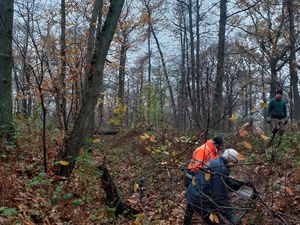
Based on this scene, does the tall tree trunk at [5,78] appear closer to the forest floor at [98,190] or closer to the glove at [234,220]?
the forest floor at [98,190]

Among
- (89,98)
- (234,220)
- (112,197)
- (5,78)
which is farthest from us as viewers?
(5,78)

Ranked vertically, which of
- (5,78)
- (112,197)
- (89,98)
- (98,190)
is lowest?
(112,197)

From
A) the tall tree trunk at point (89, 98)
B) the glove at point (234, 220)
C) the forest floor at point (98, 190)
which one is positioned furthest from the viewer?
the tall tree trunk at point (89, 98)

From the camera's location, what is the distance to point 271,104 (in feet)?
41.2

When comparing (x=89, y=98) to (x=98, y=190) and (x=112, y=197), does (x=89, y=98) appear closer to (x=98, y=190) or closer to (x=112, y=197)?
(x=98, y=190)

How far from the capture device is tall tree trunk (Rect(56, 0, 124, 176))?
22.9 feet

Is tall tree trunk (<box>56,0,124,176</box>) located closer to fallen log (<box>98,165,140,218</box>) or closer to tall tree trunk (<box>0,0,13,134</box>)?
fallen log (<box>98,165,140,218</box>)

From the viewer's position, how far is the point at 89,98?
706 centimetres

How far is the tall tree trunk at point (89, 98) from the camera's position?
6.98 m

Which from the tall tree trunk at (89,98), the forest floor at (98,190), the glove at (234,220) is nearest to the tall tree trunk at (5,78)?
the forest floor at (98,190)

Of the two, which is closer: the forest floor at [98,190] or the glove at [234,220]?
the forest floor at [98,190]

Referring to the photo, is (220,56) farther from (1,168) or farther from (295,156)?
(1,168)

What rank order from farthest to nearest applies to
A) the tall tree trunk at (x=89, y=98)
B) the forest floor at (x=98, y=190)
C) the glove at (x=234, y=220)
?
the tall tree trunk at (x=89, y=98)
the glove at (x=234, y=220)
the forest floor at (x=98, y=190)

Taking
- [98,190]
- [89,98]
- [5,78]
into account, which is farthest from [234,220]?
[5,78]
